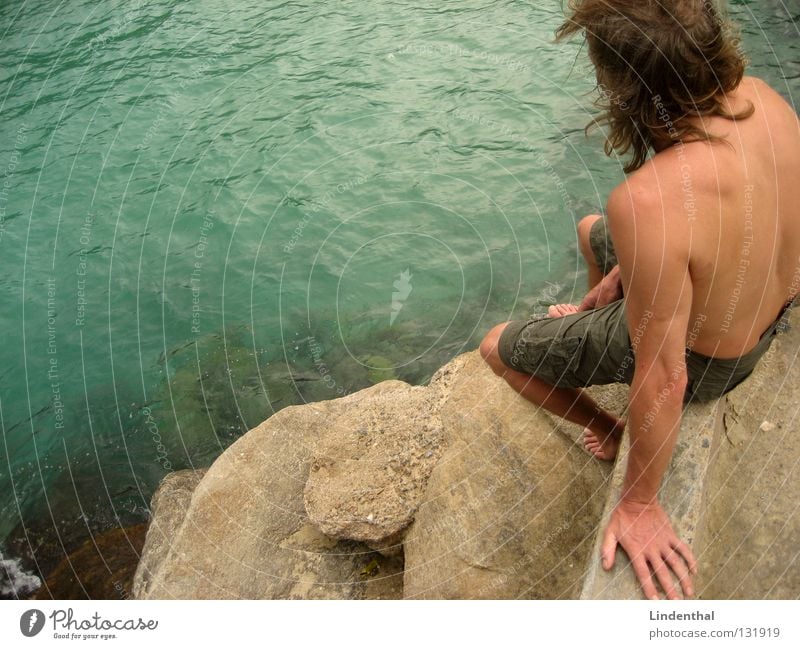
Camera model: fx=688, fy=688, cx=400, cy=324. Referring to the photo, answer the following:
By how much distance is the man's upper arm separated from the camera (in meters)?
2.10

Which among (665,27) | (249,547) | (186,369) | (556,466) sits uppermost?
(665,27)

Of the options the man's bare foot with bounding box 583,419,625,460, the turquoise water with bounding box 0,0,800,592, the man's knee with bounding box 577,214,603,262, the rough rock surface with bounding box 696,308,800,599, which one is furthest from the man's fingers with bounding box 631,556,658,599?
the turquoise water with bounding box 0,0,800,592

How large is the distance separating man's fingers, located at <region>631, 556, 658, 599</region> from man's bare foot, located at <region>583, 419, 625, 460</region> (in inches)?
34.2

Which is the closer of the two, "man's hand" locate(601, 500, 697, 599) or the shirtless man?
the shirtless man

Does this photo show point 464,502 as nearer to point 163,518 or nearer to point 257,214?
point 163,518

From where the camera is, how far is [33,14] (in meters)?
10.6

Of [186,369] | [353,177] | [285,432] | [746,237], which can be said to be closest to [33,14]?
[353,177]

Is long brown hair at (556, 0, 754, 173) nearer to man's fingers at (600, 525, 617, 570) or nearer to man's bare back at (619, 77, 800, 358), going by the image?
man's bare back at (619, 77, 800, 358)

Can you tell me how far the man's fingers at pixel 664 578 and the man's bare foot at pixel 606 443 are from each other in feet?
2.82

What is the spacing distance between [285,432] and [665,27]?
309 centimetres

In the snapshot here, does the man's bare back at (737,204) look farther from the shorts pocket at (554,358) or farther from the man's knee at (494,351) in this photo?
the man's knee at (494,351)

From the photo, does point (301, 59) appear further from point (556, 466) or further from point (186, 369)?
point (556, 466)

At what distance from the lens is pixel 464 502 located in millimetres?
3311

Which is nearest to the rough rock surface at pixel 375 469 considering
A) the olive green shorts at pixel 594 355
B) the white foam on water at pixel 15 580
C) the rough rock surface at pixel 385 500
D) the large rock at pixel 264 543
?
the rough rock surface at pixel 385 500
